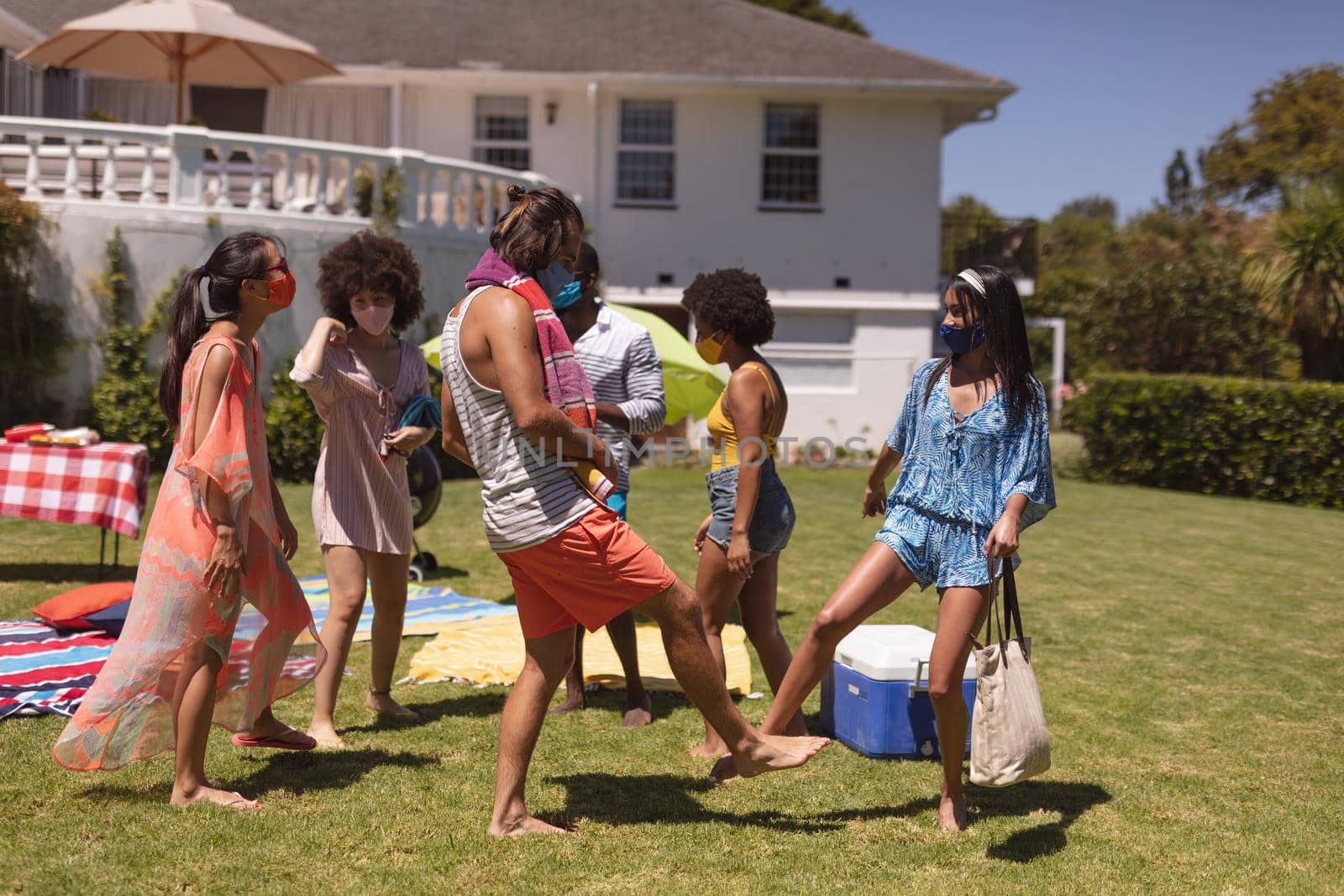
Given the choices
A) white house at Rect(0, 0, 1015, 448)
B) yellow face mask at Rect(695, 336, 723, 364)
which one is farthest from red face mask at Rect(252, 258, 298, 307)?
white house at Rect(0, 0, 1015, 448)

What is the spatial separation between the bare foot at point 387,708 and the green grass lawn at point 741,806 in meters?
0.11

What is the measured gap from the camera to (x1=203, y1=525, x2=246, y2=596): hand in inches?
171

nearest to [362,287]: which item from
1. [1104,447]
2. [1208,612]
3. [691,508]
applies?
[1208,612]

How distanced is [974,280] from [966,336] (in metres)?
0.20

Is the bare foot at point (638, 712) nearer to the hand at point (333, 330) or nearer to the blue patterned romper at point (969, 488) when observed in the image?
the blue patterned romper at point (969, 488)

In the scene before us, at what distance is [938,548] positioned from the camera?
450 centimetres

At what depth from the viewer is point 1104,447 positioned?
18.3 m

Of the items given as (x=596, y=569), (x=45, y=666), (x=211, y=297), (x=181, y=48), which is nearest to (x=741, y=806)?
(x=596, y=569)

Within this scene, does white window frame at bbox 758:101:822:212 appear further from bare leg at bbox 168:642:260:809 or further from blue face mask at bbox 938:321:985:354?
bare leg at bbox 168:642:260:809

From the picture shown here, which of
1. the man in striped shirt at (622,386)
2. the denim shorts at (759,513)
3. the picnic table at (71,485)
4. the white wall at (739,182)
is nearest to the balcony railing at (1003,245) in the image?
the white wall at (739,182)

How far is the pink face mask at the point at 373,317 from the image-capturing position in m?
5.49

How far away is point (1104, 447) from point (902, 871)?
603 inches

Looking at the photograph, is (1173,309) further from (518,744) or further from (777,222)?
(518,744)

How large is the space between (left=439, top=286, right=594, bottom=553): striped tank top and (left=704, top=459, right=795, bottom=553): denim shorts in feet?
3.88
